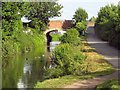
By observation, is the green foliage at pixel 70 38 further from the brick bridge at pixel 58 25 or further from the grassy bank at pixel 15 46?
the brick bridge at pixel 58 25

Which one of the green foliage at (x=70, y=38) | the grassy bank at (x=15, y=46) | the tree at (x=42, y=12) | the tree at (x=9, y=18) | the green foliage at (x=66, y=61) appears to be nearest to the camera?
the green foliage at (x=66, y=61)

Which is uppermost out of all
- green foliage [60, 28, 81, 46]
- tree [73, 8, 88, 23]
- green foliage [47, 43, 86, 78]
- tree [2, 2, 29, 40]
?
tree [73, 8, 88, 23]

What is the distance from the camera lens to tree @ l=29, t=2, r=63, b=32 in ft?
146

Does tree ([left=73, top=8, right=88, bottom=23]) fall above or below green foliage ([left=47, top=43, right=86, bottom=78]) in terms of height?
above

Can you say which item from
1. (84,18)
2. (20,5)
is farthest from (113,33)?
(84,18)

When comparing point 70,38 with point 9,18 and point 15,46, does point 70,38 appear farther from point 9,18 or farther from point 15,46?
point 9,18

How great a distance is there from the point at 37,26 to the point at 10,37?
1783cm

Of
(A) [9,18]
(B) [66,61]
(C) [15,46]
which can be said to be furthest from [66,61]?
(A) [9,18]

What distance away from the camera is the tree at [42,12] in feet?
146

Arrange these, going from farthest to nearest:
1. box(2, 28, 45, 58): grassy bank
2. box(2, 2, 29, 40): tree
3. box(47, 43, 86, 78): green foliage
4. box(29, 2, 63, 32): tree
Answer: box(29, 2, 63, 32): tree → box(2, 2, 29, 40): tree → box(2, 28, 45, 58): grassy bank → box(47, 43, 86, 78): green foliage

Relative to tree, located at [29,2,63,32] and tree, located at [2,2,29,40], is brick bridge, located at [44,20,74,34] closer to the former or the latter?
tree, located at [29,2,63,32]

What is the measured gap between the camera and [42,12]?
4466 cm

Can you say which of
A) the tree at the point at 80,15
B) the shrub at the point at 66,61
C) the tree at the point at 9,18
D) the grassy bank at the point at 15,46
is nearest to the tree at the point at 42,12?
the tree at the point at 80,15

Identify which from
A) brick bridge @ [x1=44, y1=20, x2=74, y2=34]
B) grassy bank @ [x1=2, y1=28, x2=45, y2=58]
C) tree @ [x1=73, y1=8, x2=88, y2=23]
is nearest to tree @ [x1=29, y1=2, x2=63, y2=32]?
brick bridge @ [x1=44, y1=20, x2=74, y2=34]
